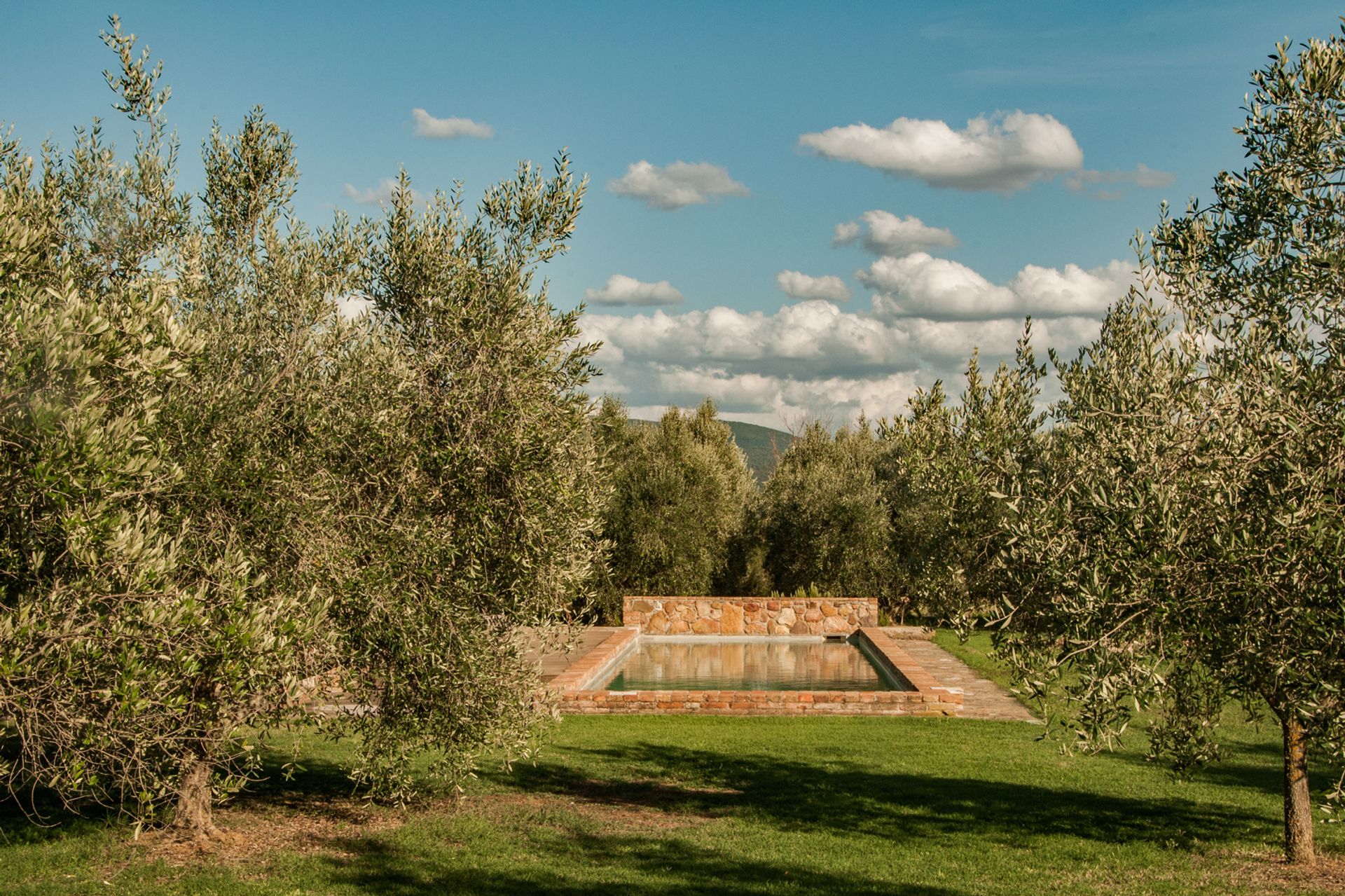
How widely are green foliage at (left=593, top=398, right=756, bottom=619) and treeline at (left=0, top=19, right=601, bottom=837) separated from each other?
18792 mm

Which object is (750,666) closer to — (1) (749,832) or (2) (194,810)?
(1) (749,832)

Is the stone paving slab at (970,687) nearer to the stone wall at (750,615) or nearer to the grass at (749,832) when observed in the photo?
the grass at (749,832)

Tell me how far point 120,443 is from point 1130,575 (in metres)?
5.43

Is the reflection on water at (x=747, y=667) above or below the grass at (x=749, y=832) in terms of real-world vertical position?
below

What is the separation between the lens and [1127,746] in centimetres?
1359

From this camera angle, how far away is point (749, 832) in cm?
998

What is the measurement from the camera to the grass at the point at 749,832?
8328mm

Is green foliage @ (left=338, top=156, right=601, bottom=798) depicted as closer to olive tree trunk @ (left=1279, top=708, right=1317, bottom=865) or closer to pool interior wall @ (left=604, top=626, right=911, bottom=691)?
olive tree trunk @ (left=1279, top=708, right=1317, bottom=865)

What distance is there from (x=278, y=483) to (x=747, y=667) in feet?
57.2

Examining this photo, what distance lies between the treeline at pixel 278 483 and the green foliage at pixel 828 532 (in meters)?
20.8

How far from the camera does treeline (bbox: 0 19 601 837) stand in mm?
5723

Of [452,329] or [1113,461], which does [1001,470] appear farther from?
[452,329]

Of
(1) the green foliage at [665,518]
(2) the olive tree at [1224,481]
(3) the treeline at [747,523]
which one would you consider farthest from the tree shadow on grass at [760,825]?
(1) the green foliage at [665,518]

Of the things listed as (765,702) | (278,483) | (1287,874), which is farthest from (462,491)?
(765,702)
